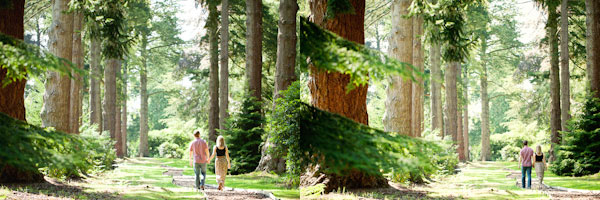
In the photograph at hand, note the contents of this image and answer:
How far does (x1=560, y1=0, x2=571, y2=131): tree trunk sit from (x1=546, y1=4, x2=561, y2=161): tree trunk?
0.12 ft

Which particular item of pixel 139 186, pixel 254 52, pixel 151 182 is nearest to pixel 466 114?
pixel 254 52

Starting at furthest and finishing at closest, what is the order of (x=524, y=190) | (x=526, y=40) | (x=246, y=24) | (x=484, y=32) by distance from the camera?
(x=246, y=24) → (x=484, y=32) → (x=526, y=40) → (x=524, y=190)

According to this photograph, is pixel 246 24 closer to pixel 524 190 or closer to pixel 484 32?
pixel 484 32

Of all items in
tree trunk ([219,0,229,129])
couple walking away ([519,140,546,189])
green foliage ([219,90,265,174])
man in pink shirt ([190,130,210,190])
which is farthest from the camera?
tree trunk ([219,0,229,129])

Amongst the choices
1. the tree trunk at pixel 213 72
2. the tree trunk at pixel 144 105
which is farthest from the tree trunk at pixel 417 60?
the tree trunk at pixel 144 105

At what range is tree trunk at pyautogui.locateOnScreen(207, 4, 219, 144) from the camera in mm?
5641

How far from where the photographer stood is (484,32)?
4754mm

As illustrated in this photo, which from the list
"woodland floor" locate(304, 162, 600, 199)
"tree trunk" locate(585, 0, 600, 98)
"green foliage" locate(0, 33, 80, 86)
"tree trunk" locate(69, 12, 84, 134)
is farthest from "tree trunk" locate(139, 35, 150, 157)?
"tree trunk" locate(585, 0, 600, 98)

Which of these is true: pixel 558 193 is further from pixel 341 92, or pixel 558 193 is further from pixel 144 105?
pixel 144 105

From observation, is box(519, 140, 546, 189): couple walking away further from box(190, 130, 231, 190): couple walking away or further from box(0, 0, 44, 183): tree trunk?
box(0, 0, 44, 183): tree trunk

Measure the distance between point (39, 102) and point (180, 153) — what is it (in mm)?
1283

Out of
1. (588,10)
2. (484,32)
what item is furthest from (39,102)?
(588,10)

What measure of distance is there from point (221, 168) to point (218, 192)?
343mm

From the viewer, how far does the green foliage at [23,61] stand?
2643 millimetres
